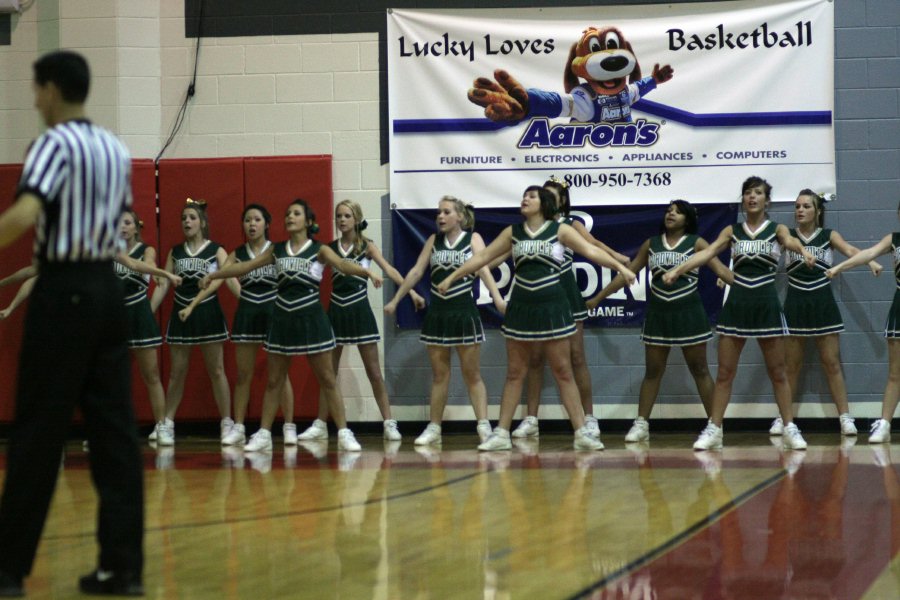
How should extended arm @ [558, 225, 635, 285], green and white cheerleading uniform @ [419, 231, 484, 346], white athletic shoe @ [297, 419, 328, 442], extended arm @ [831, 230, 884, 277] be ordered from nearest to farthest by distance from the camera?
1. extended arm @ [558, 225, 635, 285]
2. green and white cheerleading uniform @ [419, 231, 484, 346]
3. extended arm @ [831, 230, 884, 277]
4. white athletic shoe @ [297, 419, 328, 442]

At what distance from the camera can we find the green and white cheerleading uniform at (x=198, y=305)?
334 inches

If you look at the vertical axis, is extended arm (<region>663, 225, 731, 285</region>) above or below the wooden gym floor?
above

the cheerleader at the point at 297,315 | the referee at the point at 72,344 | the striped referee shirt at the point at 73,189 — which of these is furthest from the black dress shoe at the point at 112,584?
the cheerleader at the point at 297,315

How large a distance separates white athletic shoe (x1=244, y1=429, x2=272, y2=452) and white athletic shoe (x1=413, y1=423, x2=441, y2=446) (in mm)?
971

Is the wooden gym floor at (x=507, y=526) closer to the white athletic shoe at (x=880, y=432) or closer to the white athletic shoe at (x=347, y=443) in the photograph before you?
the white athletic shoe at (x=347, y=443)

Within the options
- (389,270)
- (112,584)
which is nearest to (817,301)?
(389,270)

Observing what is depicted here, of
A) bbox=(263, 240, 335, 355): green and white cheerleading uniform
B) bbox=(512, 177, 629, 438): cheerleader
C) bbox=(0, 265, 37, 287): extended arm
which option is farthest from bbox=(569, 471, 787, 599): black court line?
bbox=(0, 265, 37, 287): extended arm

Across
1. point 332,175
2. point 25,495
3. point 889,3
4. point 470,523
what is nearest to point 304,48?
point 332,175

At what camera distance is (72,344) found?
3.34 metres

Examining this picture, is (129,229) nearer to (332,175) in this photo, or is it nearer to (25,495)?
(332,175)

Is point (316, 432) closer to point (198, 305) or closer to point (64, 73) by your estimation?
point (198, 305)

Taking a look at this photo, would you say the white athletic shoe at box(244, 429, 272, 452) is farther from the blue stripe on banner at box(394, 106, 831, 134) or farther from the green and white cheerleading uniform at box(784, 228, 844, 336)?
the green and white cheerleading uniform at box(784, 228, 844, 336)

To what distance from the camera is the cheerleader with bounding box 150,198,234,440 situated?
8.49 metres

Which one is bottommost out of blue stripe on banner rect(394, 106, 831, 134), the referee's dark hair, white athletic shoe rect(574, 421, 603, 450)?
white athletic shoe rect(574, 421, 603, 450)
